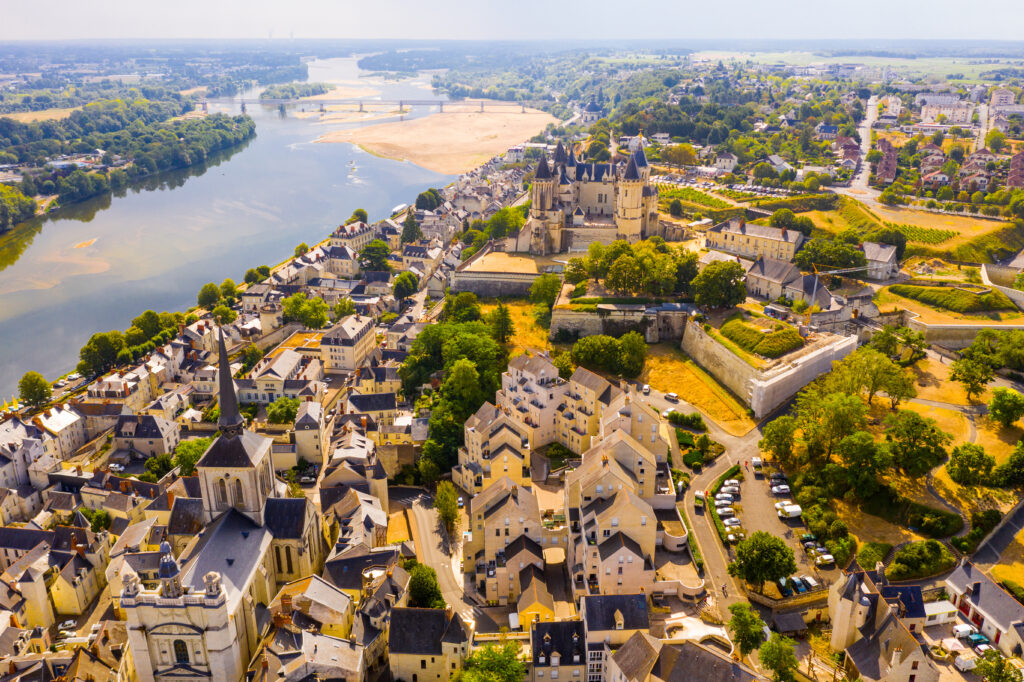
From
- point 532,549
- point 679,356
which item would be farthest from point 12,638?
point 679,356

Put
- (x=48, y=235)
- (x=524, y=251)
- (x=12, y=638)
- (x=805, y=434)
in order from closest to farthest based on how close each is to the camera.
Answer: (x=12, y=638) < (x=805, y=434) < (x=524, y=251) < (x=48, y=235)

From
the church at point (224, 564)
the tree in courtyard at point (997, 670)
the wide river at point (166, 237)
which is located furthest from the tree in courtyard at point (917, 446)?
the wide river at point (166, 237)

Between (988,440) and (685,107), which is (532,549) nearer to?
(988,440)

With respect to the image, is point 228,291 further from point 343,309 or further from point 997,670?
point 997,670

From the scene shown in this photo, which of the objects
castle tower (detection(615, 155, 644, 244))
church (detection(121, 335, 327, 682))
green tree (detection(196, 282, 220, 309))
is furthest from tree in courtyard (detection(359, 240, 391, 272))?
church (detection(121, 335, 327, 682))

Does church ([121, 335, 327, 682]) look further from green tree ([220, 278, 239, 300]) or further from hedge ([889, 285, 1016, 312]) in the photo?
hedge ([889, 285, 1016, 312])

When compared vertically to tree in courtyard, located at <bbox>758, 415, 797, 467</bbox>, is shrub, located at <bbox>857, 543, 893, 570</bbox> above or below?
below

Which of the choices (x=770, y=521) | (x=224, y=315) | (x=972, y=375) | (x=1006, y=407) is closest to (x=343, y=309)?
(x=224, y=315)

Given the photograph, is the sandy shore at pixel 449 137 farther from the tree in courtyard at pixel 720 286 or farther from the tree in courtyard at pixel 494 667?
the tree in courtyard at pixel 494 667
